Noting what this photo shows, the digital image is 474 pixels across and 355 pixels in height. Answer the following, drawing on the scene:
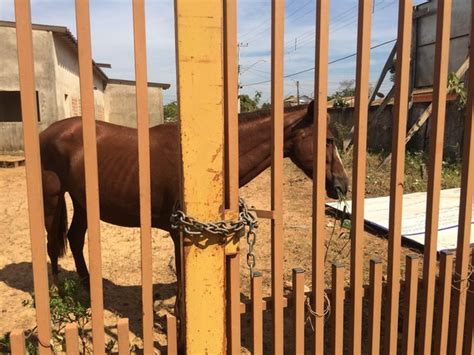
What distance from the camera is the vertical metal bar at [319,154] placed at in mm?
1472

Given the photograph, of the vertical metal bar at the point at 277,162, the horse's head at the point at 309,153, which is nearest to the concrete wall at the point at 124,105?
the horse's head at the point at 309,153

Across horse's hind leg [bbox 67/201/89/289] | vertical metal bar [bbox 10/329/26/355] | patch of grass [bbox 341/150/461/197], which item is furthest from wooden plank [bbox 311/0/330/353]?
patch of grass [bbox 341/150/461/197]

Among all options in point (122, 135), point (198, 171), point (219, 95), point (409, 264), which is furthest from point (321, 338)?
point (122, 135)

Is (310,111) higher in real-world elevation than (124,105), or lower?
lower

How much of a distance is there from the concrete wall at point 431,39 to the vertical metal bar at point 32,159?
1104cm

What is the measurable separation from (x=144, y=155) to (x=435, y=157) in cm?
124

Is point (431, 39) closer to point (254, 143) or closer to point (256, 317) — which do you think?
point (254, 143)

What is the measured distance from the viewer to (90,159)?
1.31 meters

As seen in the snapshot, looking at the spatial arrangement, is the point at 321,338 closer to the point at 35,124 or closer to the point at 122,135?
the point at 35,124

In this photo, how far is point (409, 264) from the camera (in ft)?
6.20

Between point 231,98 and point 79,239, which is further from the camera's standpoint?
point 79,239

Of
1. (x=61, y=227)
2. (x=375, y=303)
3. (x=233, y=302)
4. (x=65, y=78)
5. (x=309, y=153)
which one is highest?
(x=65, y=78)

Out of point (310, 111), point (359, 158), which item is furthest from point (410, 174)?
point (359, 158)

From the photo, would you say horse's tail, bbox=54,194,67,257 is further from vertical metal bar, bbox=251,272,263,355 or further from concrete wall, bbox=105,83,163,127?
concrete wall, bbox=105,83,163,127
